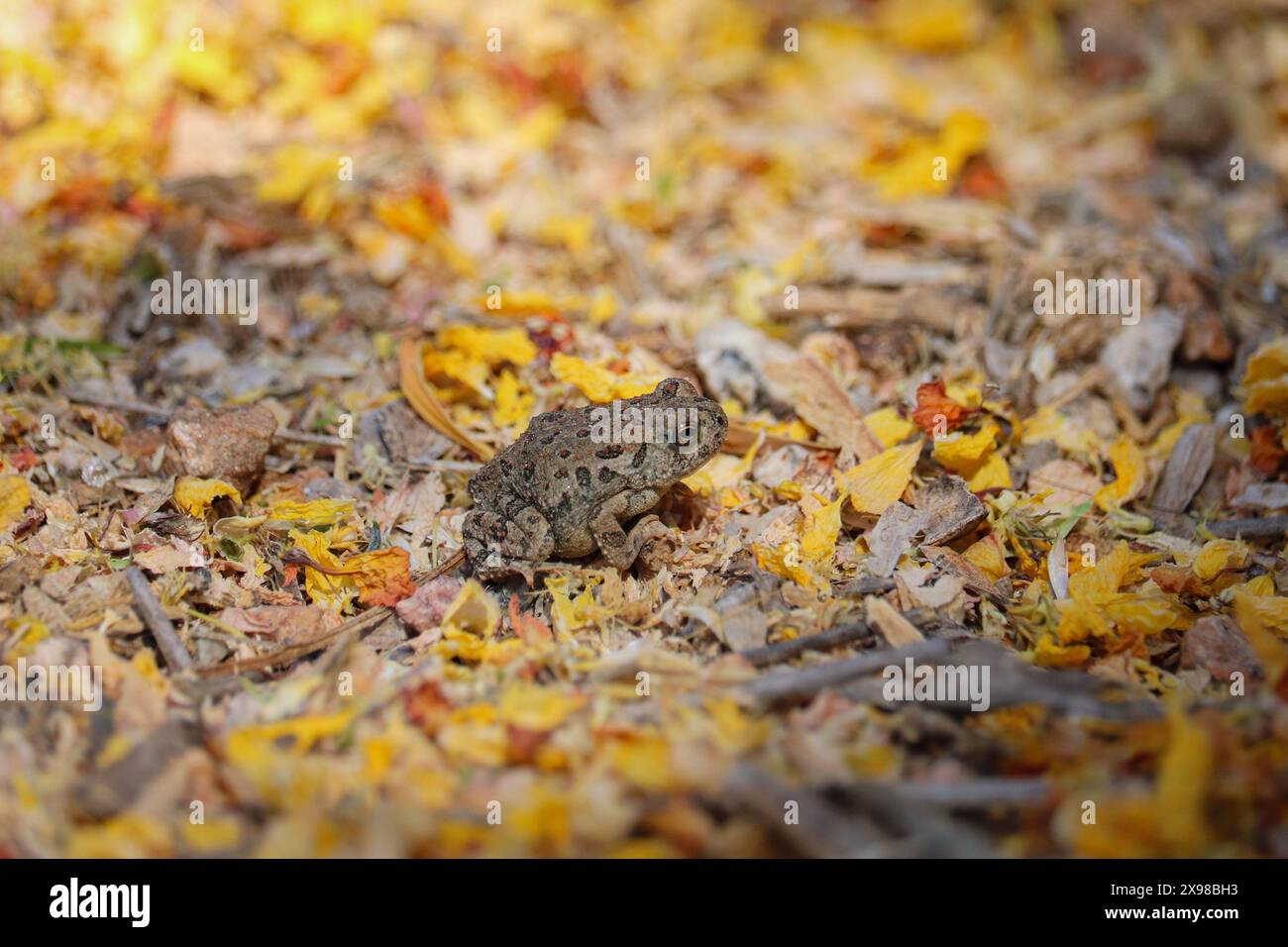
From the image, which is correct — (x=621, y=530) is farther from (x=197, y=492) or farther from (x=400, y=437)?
(x=197, y=492)

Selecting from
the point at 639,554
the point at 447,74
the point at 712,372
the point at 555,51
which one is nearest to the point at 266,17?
the point at 447,74

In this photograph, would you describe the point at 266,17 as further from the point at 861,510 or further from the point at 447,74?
the point at 861,510

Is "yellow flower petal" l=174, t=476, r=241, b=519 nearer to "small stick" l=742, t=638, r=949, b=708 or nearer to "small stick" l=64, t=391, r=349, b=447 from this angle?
"small stick" l=64, t=391, r=349, b=447

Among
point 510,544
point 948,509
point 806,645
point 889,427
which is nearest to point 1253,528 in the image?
point 948,509

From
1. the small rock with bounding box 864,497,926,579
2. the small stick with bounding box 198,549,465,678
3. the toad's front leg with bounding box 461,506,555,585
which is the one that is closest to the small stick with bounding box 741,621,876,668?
the small rock with bounding box 864,497,926,579

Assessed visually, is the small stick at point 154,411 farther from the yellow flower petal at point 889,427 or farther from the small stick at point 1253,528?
the small stick at point 1253,528

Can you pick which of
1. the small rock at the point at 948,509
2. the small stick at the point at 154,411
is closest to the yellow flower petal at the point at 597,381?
the small stick at the point at 154,411
